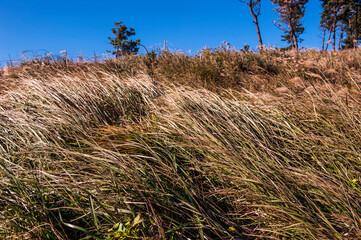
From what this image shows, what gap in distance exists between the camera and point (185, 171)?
1.81 metres

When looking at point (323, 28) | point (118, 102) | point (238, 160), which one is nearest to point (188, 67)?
point (118, 102)

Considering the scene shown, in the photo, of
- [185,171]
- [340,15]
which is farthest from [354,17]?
[185,171]

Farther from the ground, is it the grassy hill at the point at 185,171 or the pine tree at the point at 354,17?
the pine tree at the point at 354,17

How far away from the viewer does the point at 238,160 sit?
5.36 feet

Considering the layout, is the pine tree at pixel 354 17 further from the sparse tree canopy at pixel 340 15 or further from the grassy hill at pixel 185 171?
the grassy hill at pixel 185 171

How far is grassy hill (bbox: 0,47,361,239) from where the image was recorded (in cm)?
131

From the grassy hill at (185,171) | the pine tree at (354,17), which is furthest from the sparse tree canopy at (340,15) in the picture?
the grassy hill at (185,171)

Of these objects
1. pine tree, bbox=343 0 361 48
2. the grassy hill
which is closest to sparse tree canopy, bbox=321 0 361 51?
pine tree, bbox=343 0 361 48

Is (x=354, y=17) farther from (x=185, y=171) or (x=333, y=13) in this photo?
(x=185, y=171)

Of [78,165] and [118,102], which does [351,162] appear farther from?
[118,102]

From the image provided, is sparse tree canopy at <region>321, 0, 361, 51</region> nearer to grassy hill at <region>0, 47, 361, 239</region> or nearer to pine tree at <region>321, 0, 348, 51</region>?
pine tree at <region>321, 0, 348, 51</region>

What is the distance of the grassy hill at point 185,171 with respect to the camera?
131 centimetres

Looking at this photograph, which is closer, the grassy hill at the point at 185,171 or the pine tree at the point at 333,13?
the grassy hill at the point at 185,171

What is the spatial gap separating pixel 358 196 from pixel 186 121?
150 cm
